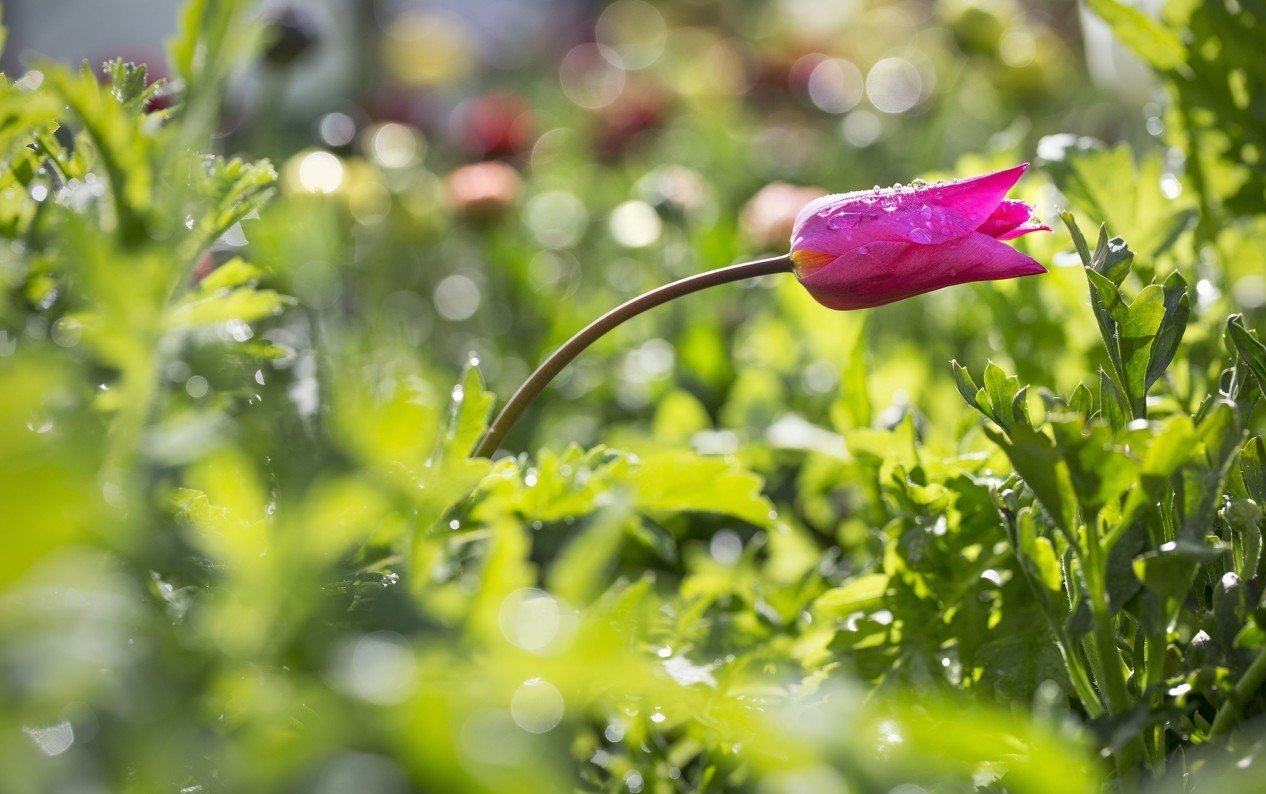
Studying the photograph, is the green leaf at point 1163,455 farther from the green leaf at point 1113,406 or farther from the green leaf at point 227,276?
the green leaf at point 227,276

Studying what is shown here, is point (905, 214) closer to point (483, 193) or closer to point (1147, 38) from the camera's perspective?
point (1147, 38)

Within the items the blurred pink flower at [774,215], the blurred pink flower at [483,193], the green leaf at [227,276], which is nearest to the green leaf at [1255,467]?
the green leaf at [227,276]

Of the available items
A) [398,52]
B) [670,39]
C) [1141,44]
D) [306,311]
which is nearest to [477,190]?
[306,311]

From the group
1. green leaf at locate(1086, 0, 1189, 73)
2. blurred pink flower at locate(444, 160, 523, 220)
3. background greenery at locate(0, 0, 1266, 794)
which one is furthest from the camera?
blurred pink flower at locate(444, 160, 523, 220)

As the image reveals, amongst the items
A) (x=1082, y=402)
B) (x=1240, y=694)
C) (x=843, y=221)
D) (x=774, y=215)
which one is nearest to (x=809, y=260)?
(x=843, y=221)

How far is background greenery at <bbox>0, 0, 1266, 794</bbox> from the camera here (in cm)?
27

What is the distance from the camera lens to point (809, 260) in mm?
490

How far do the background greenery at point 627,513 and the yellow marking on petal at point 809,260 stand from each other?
3.7 inches

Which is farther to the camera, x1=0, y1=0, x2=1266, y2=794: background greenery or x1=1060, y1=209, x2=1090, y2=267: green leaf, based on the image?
x1=1060, y1=209, x2=1090, y2=267: green leaf

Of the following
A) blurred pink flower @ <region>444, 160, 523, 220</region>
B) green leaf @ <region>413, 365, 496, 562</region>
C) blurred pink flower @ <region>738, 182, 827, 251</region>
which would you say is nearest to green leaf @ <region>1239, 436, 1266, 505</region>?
green leaf @ <region>413, 365, 496, 562</region>

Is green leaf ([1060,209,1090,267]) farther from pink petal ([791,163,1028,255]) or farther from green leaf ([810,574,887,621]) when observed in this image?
green leaf ([810,574,887,621])

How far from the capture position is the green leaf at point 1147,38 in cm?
73

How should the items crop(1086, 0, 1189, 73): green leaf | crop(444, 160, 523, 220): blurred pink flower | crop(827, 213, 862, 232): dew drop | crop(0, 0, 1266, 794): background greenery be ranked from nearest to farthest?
crop(0, 0, 1266, 794): background greenery
crop(827, 213, 862, 232): dew drop
crop(1086, 0, 1189, 73): green leaf
crop(444, 160, 523, 220): blurred pink flower

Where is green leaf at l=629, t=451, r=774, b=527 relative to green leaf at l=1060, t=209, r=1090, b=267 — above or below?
below
